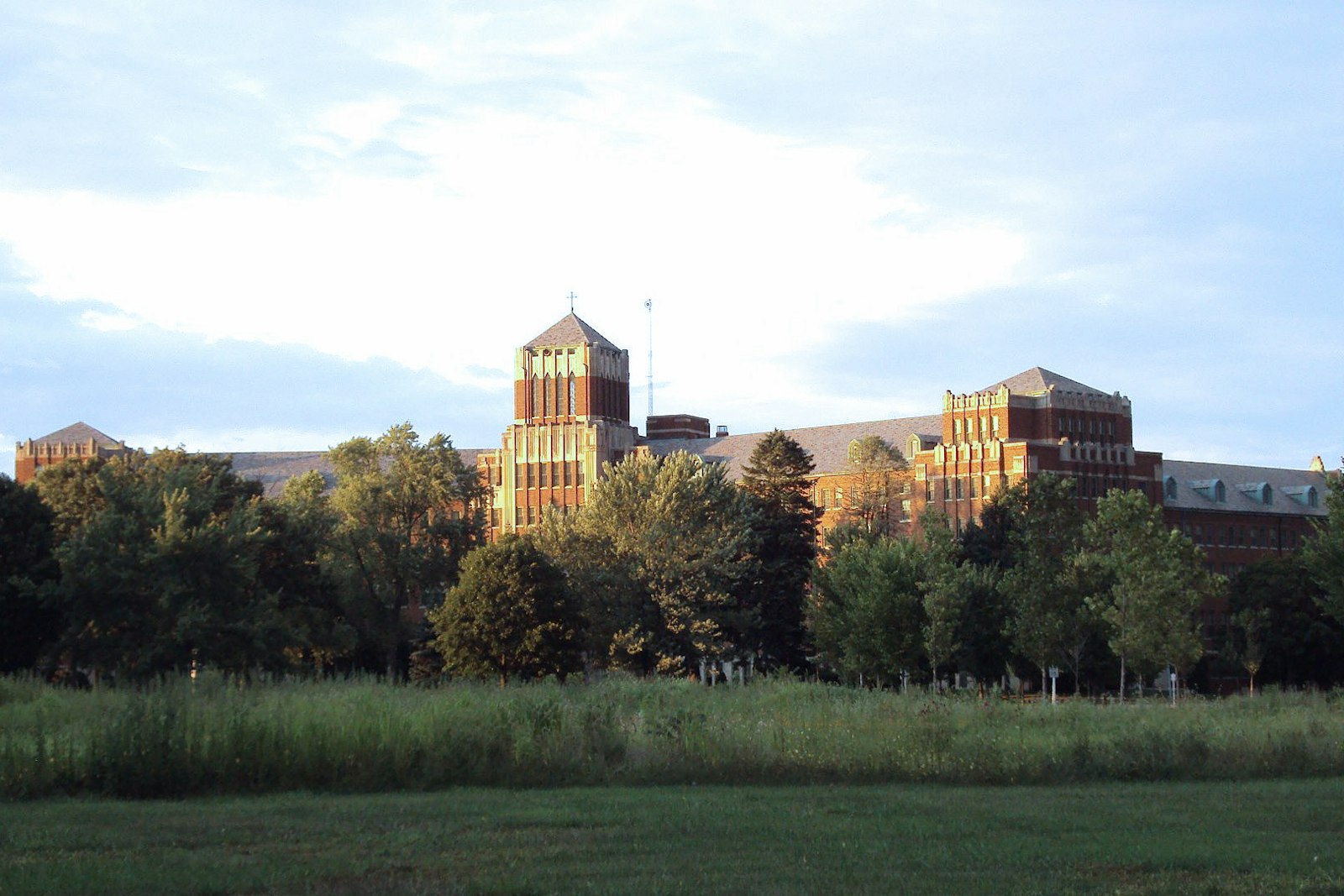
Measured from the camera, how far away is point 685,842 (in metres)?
15.5

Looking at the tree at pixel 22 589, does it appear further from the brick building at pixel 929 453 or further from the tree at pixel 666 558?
the brick building at pixel 929 453

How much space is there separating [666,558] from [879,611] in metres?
10.9

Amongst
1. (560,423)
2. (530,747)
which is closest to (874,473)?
(560,423)

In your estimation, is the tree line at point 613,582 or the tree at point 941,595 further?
the tree at point 941,595

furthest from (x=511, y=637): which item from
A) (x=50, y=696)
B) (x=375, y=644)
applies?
(x=50, y=696)

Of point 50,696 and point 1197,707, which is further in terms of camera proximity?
point 1197,707

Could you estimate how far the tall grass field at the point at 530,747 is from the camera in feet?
64.9

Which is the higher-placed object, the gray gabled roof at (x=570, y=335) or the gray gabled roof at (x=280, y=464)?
the gray gabled roof at (x=570, y=335)

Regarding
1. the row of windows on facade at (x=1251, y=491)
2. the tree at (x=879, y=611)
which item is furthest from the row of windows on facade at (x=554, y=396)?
the tree at (x=879, y=611)

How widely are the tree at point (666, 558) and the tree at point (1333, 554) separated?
983 inches

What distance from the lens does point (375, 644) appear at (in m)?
83.3

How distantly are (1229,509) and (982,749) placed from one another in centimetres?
11828

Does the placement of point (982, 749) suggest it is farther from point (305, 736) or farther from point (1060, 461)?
point (1060, 461)

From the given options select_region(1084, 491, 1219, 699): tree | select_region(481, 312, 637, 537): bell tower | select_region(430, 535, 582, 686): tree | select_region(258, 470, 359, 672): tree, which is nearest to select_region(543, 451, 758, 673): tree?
select_region(430, 535, 582, 686): tree
